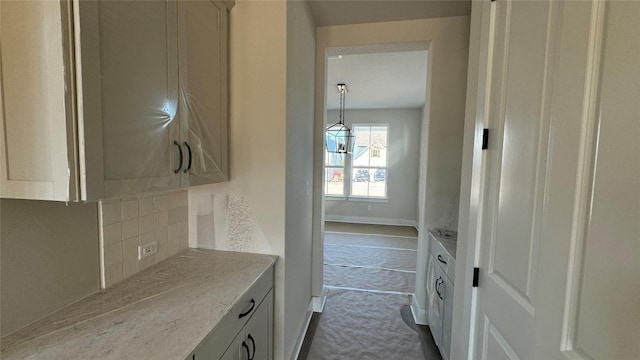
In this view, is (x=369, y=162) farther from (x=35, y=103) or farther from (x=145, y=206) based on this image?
(x=35, y=103)

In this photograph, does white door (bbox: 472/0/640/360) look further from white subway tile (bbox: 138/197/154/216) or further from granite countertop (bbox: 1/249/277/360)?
white subway tile (bbox: 138/197/154/216)

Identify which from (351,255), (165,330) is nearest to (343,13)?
(165,330)

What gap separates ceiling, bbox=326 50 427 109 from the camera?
330 centimetres

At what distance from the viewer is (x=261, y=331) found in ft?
4.77

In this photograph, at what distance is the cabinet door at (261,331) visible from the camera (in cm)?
132

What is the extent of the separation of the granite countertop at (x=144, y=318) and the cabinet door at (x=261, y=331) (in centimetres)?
21

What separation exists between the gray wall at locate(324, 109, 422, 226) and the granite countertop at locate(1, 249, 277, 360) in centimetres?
535

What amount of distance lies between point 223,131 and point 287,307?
1168 mm

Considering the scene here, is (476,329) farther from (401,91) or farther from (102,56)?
(401,91)

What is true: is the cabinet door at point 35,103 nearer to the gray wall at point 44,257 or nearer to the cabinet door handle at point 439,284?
the gray wall at point 44,257

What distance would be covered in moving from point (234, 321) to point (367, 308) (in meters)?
2.00

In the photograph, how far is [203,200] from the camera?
5.60 feet

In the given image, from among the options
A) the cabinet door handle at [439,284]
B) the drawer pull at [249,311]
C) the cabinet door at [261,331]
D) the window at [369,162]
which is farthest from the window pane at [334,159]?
the drawer pull at [249,311]

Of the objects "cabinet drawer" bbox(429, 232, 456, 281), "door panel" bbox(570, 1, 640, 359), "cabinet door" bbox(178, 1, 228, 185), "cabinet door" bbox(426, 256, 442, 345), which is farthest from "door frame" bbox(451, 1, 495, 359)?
"cabinet door" bbox(178, 1, 228, 185)
